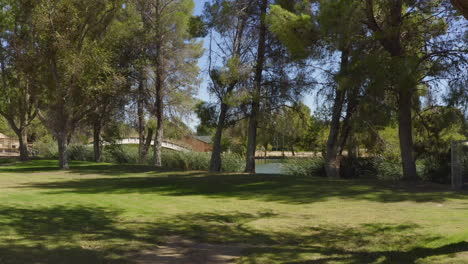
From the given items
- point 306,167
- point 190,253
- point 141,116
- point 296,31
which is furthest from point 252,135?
point 190,253

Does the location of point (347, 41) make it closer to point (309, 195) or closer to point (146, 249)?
point (309, 195)

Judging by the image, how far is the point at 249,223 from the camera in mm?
9039

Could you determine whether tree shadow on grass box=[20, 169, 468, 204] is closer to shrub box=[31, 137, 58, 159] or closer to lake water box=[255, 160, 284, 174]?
lake water box=[255, 160, 284, 174]

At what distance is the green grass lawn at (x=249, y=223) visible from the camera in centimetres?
640

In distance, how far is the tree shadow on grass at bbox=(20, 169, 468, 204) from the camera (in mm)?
12508

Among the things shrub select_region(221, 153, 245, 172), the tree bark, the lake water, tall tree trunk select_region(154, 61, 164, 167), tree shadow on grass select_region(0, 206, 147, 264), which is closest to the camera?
the tree bark

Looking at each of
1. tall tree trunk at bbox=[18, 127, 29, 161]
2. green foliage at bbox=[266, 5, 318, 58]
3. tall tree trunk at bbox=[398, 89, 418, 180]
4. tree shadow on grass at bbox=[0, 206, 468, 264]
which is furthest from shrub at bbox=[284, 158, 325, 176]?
tall tree trunk at bbox=[18, 127, 29, 161]

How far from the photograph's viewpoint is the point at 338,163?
19938 millimetres

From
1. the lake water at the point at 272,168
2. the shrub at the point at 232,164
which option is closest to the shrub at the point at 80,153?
the lake water at the point at 272,168

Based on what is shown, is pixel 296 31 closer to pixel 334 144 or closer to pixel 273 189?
pixel 273 189

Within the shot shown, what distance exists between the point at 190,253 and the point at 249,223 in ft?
8.47

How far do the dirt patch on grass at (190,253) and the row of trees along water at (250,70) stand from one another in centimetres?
415

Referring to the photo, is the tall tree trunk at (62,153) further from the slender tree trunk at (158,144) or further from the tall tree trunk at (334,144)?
the tall tree trunk at (334,144)

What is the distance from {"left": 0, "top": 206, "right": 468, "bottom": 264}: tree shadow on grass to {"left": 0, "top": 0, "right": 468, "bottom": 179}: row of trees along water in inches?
139
